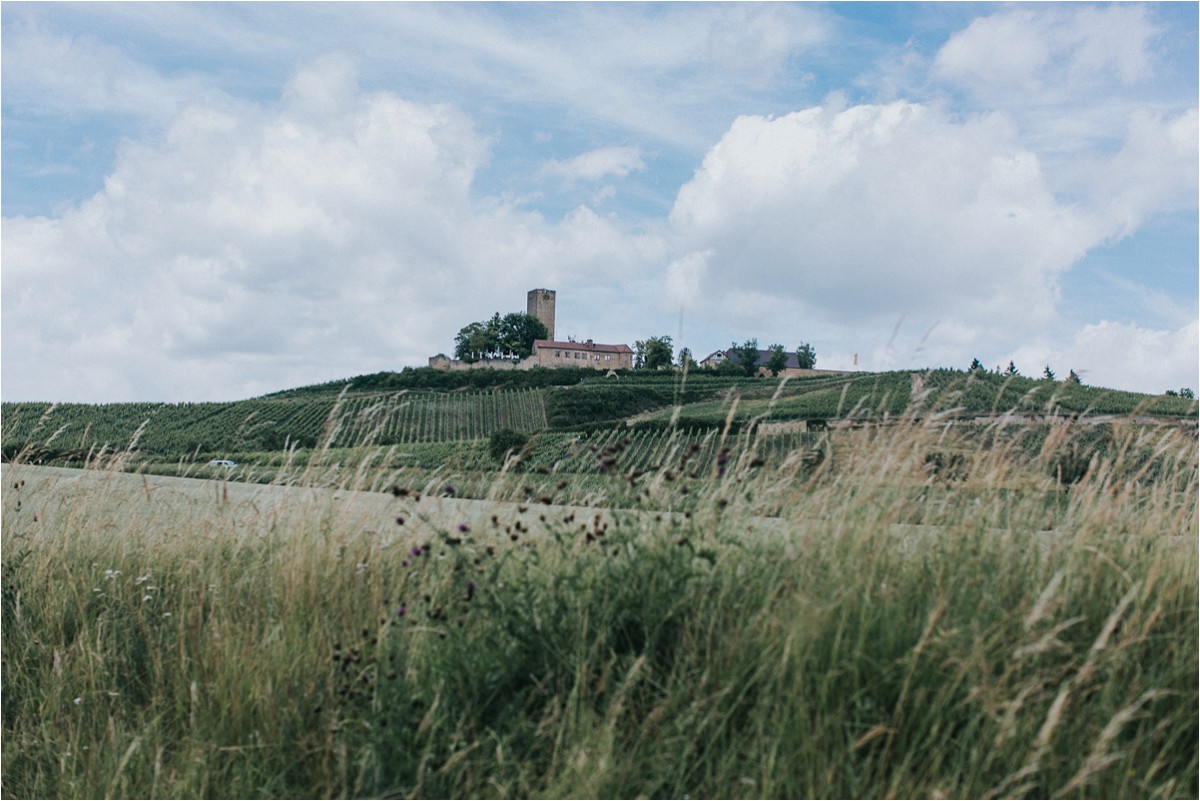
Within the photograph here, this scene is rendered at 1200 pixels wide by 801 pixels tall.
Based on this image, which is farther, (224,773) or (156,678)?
(156,678)

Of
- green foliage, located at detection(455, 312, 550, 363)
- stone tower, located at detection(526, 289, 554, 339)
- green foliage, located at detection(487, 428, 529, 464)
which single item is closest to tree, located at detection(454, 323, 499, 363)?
green foliage, located at detection(455, 312, 550, 363)

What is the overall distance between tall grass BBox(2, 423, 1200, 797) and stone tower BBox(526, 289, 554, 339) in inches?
5217

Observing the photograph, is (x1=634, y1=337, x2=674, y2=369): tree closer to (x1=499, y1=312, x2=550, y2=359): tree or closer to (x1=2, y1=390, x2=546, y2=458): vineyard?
(x1=499, y1=312, x2=550, y2=359): tree

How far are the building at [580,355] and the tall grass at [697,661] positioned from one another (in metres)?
108

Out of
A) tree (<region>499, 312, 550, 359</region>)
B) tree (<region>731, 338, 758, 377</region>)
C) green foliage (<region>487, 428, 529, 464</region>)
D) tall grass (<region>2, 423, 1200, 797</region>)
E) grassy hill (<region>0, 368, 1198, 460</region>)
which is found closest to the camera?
tall grass (<region>2, 423, 1200, 797</region>)

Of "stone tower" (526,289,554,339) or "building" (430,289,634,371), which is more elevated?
"stone tower" (526,289,554,339)

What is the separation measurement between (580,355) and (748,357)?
28.7 metres

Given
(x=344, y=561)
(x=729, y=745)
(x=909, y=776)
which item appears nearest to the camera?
(x=909, y=776)

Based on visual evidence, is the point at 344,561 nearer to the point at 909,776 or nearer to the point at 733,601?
the point at 733,601

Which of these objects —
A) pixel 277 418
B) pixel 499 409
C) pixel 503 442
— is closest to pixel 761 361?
pixel 499 409

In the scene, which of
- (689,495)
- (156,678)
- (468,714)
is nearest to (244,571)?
(156,678)

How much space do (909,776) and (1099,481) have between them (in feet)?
8.52

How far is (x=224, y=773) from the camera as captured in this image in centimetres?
391

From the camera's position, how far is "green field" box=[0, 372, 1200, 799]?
3230mm
